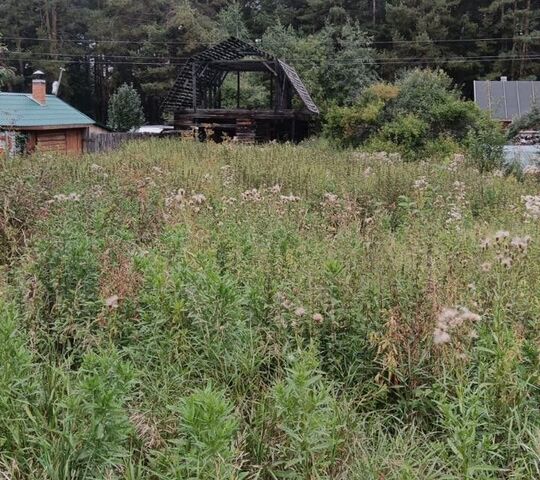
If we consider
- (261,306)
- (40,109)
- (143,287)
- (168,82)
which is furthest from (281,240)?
(168,82)

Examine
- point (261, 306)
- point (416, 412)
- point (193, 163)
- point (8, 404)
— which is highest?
point (193, 163)

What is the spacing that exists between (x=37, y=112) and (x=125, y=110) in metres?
8.86

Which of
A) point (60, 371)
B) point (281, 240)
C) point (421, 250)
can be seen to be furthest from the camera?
point (281, 240)

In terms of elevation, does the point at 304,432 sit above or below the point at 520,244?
below

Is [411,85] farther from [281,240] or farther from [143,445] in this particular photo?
[143,445]

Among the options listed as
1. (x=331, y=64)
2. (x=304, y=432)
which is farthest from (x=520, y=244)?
(x=331, y=64)

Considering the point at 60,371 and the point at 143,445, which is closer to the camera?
the point at 143,445

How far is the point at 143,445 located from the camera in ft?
6.83

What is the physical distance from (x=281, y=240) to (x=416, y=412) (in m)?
1.41

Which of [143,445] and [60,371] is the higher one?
[60,371]

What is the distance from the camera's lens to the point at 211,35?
102 ft

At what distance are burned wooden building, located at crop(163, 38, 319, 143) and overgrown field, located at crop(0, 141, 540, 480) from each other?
14826mm

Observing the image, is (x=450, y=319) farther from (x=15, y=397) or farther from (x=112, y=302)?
(x=15, y=397)

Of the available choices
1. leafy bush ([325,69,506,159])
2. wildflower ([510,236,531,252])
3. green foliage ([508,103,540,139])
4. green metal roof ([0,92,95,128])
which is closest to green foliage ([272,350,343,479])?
wildflower ([510,236,531,252])
